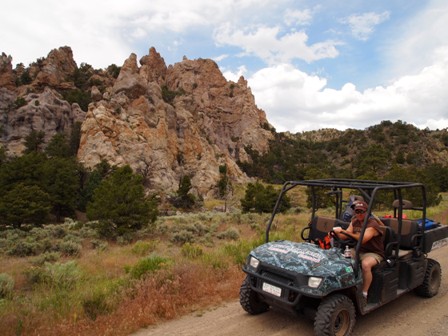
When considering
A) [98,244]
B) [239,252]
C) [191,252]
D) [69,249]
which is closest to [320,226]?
[239,252]

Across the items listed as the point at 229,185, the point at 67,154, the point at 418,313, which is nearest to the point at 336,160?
the point at 229,185

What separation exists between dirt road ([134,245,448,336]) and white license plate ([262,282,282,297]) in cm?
71

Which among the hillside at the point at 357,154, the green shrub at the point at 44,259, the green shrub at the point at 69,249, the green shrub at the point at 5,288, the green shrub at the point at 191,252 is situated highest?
the hillside at the point at 357,154

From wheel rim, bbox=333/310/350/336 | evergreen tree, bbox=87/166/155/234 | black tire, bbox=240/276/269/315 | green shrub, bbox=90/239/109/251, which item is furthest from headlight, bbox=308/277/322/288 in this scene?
evergreen tree, bbox=87/166/155/234

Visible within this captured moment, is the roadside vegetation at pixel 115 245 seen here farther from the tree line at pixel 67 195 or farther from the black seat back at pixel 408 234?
the black seat back at pixel 408 234

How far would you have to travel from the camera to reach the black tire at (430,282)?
249 inches

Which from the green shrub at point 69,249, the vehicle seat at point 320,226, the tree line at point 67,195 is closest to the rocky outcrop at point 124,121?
the tree line at point 67,195

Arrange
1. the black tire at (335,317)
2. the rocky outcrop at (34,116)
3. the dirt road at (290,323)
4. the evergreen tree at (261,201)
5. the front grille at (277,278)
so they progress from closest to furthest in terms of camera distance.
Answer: the black tire at (335,317)
the front grille at (277,278)
the dirt road at (290,323)
the evergreen tree at (261,201)
the rocky outcrop at (34,116)

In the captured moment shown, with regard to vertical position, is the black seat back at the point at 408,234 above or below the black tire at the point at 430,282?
above

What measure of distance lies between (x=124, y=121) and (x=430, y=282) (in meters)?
70.8

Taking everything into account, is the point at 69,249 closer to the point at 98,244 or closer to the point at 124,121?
the point at 98,244

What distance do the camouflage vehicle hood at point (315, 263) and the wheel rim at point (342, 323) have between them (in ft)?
1.32

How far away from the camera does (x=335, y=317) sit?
4.41 meters

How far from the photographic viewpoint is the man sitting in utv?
16.5 ft
